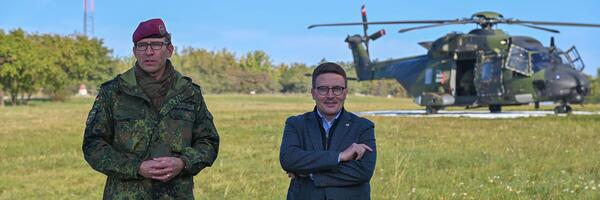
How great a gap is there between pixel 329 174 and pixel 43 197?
467 cm

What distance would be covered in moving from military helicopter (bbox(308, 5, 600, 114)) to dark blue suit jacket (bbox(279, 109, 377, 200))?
51.3 feet

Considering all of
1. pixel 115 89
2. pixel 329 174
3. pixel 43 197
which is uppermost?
pixel 115 89

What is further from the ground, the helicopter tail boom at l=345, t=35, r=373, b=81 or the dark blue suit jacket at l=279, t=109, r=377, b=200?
the helicopter tail boom at l=345, t=35, r=373, b=81

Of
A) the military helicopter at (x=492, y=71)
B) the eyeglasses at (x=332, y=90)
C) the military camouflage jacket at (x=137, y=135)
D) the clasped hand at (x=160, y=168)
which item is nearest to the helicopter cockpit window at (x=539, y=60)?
the military helicopter at (x=492, y=71)

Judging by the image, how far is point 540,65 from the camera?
2069 centimetres

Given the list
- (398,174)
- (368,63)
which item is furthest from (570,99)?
(398,174)

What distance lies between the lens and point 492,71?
70.2 feet

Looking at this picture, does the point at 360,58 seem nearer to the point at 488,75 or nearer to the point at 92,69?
the point at 488,75

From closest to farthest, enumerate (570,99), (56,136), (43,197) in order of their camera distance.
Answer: (43,197)
(56,136)
(570,99)

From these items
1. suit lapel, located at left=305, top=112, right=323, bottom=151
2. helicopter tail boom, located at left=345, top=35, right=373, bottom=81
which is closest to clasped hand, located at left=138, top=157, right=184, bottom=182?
suit lapel, located at left=305, top=112, right=323, bottom=151

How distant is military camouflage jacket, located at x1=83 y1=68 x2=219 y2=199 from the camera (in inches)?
121

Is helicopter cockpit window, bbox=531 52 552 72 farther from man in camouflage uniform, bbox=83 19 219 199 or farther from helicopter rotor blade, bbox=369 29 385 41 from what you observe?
man in camouflage uniform, bbox=83 19 219 199

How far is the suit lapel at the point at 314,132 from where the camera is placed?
3.20 metres

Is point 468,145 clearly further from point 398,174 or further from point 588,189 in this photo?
point 588,189
